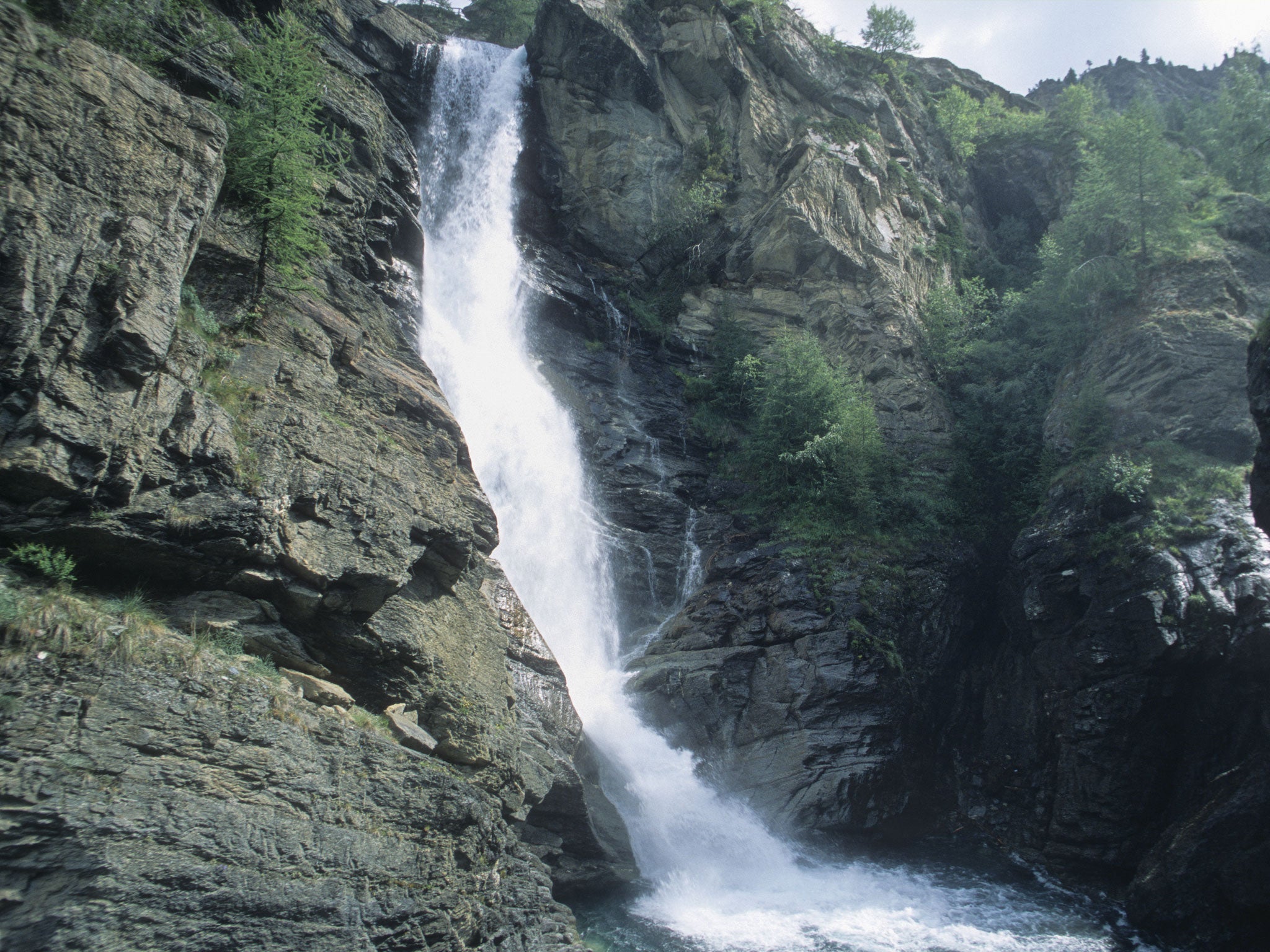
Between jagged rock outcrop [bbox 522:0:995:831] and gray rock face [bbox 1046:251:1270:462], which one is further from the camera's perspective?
gray rock face [bbox 1046:251:1270:462]

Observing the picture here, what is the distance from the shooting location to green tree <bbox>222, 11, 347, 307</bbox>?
1162 centimetres

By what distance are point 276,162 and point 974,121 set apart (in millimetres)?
40712

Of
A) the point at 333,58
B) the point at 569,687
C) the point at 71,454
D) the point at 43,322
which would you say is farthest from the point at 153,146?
the point at 333,58

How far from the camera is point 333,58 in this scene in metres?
21.2

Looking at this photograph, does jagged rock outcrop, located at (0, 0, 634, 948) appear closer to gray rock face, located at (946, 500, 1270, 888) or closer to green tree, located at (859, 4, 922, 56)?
gray rock face, located at (946, 500, 1270, 888)

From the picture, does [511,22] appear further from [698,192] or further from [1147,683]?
[1147,683]

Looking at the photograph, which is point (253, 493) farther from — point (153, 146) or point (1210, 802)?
point (1210, 802)

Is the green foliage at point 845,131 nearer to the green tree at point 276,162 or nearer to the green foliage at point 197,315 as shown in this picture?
the green tree at point 276,162

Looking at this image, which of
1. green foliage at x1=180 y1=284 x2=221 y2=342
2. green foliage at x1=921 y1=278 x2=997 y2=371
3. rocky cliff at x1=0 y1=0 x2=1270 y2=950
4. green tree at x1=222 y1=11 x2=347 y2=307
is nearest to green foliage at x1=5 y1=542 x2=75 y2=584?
rocky cliff at x1=0 y1=0 x2=1270 y2=950

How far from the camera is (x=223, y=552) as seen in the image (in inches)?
332

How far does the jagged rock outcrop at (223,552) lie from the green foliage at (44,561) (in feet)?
0.62

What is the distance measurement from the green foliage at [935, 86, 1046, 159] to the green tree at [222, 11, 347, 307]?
123 ft

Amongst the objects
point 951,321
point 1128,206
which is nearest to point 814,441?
point 951,321

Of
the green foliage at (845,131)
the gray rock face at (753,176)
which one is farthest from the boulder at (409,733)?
the green foliage at (845,131)
